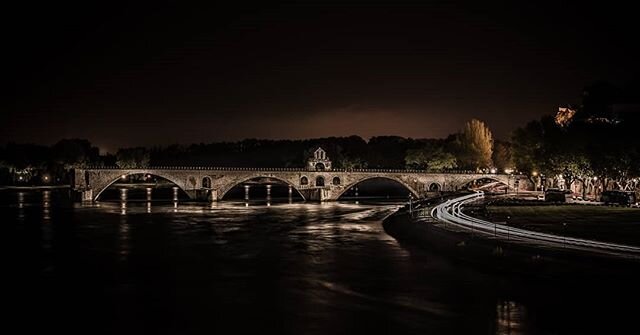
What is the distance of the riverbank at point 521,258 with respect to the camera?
3291cm

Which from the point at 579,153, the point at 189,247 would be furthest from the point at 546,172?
the point at 189,247

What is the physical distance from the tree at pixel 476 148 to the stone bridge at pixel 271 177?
84.1 ft

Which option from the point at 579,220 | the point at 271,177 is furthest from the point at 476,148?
the point at 579,220

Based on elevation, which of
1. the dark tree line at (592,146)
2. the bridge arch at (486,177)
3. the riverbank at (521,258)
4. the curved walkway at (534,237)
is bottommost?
the riverbank at (521,258)

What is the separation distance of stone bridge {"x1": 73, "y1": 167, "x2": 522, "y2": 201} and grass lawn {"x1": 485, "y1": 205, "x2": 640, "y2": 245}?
184ft


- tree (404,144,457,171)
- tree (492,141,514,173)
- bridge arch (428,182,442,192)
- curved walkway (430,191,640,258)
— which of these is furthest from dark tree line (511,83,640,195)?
tree (492,141,514,173)

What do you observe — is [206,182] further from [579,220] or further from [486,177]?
[579,220]

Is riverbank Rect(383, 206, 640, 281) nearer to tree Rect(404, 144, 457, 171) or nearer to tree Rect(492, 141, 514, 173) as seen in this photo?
tree Rect(404, 144, 457, 171)

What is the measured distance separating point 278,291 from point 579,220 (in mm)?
34205

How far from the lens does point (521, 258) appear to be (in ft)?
125

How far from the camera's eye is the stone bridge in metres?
119

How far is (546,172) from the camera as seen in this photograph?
97000mm

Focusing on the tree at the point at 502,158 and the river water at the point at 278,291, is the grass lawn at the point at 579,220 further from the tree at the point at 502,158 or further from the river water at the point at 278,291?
the tree at the point at 502,158

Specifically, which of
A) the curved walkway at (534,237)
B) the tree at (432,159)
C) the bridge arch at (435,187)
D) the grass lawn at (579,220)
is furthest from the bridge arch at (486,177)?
the curved walkway at (534,237)
